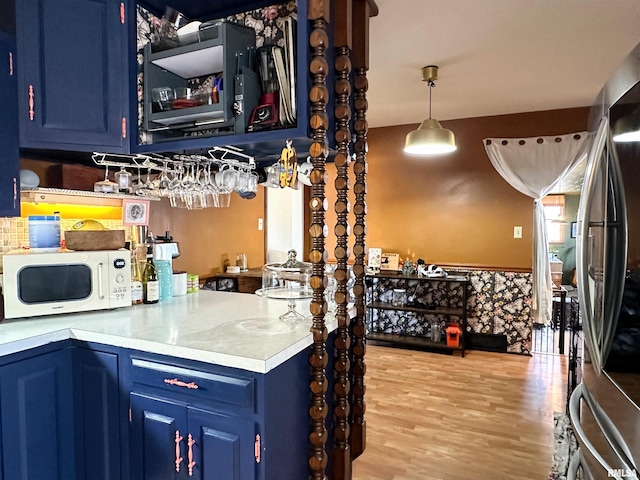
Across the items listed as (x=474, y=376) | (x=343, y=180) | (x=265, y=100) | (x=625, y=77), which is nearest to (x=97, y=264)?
(x=265, y=100)

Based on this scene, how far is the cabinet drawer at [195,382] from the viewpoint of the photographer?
127cm

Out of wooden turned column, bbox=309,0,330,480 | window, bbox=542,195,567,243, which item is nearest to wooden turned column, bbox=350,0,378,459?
wooden turned column, bbox=309,0,330,480

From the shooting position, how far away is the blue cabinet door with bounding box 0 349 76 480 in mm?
1438

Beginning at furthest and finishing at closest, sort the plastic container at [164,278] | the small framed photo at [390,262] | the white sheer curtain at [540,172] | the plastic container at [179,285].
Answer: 1. the small framed photo at [390,262]
2. the white sheer curtain at [540,172]
3. the plastic container at [179,285]
4. the plastic container at [164,278]

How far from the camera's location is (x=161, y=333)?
59.2 inches

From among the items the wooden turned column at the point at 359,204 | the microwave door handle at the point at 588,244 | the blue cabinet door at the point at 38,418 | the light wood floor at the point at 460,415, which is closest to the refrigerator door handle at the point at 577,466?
the microwave door handle at the point at 588,244

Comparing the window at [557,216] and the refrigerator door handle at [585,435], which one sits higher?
the window at [557,216]

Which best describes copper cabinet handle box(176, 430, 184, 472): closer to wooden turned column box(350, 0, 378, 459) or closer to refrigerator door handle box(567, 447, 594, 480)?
wooden turned column box(350, 0, 378, 459)

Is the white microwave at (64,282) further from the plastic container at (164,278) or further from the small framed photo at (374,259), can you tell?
the small framed photo at (374,259)

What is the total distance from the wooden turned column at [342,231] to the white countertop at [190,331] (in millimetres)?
127

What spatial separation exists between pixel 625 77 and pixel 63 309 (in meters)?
2.13

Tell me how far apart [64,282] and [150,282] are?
38 centimetres

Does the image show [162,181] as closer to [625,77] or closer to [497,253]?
[625,77]

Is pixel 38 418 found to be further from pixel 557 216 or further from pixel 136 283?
pixel 557 216
